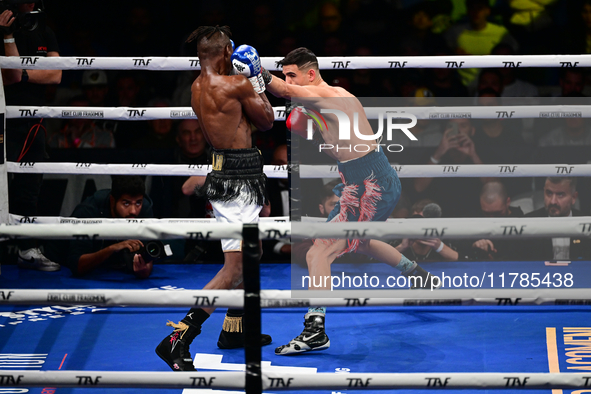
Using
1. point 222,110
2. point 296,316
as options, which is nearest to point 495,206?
point 296,316

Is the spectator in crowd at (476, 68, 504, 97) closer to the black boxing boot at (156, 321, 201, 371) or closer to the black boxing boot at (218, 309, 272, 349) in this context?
the black boxing boot at (218, 309, 272, 349)

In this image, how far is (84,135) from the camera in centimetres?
508

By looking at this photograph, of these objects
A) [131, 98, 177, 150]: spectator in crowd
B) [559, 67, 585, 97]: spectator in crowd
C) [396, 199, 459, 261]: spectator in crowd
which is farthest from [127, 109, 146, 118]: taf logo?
[559, 67, 585, 97]: spectator in crowd

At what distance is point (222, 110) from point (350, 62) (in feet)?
3.60

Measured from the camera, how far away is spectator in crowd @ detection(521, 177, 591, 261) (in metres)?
4.19

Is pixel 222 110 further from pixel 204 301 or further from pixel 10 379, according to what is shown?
pixel 10 379

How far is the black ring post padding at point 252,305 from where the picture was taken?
62.8 inches

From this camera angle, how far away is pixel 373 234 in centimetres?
157

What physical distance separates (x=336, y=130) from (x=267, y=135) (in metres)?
2.01

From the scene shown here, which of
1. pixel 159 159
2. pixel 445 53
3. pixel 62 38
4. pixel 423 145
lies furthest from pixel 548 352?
pixel 62 38

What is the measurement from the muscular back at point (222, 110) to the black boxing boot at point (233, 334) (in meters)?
0.85

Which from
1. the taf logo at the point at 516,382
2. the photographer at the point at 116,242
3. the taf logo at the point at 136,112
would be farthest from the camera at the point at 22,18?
the taf logo at the point at 516,382

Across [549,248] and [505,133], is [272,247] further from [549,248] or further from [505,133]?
[505,133]

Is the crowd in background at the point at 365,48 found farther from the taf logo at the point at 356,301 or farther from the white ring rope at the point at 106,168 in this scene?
the taf logo at the point at 356,301
